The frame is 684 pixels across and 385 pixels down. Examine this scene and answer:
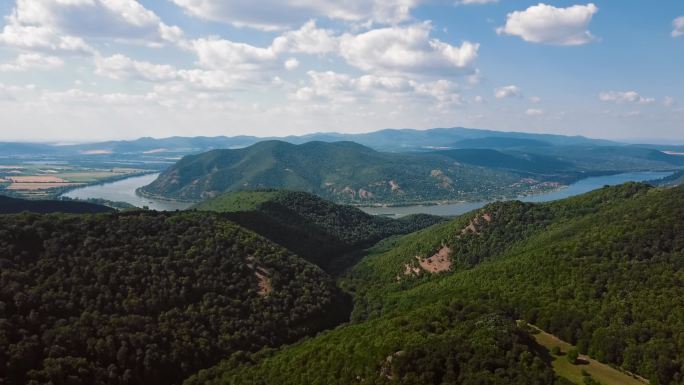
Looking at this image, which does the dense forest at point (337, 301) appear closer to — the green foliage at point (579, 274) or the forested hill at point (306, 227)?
the green foliage at point (579, 274)

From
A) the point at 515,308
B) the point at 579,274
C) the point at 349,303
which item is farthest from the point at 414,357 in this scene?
the point at 349,303

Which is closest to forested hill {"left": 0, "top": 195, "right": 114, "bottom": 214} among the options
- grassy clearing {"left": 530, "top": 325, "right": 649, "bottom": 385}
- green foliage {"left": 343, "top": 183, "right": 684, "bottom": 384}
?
green foliage {"left": 343, "top": 183, "right": 684, "bottom": 384}

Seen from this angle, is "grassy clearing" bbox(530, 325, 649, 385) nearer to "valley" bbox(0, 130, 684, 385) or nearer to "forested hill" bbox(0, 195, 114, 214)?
"valley" bbox(0, 130, 684, 385)

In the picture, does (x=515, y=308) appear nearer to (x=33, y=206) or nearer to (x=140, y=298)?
(x=140, y=298)

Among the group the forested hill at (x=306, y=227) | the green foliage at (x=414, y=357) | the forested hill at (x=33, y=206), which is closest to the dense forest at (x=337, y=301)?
the green foliage at (x=414, y=357)

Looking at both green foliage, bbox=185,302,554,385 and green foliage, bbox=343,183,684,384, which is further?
green foliage, bbox=343,183,684,384

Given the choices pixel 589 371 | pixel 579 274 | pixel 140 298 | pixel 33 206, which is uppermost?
pixel 33 206

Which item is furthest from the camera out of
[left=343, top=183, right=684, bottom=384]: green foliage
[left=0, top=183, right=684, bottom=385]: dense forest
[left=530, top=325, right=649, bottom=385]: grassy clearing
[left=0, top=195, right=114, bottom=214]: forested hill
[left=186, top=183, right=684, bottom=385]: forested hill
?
[left=0, top=195, right=114, bottom=214]: forested hill

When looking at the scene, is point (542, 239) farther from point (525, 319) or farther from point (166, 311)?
point (166, 311)
